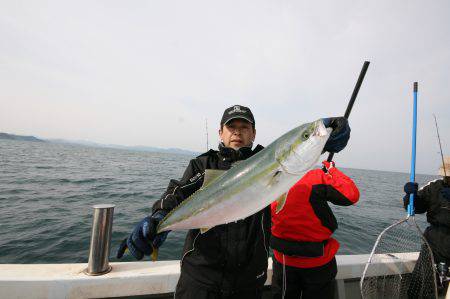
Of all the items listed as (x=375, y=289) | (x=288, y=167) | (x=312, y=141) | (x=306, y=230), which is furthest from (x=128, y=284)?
(x=375, y=289)

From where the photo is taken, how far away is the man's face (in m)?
3.31

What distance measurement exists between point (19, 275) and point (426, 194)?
276 inches

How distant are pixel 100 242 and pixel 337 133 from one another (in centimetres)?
345

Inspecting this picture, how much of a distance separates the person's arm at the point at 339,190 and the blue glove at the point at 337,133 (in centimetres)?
62

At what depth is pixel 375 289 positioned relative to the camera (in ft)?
14.3

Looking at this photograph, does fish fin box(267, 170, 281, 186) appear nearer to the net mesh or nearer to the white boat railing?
the white boat railing

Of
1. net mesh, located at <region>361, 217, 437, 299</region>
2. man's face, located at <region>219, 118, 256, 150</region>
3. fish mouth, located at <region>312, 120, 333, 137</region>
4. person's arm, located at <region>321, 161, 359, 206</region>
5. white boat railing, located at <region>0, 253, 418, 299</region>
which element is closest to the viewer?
fish mouth, located at <region>312, 120, 333, 137</region>

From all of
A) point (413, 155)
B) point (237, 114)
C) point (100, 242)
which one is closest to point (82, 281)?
point (100, 242)

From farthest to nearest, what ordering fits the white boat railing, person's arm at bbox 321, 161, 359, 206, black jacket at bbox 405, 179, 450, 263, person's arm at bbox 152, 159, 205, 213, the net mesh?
black jacket at bbox 405, 179, 450, 263
the net mesh
person's arm at bbox 321, 161, 359, 206
the white boat railing
person's arm at bbox 152, 159, 205, 213

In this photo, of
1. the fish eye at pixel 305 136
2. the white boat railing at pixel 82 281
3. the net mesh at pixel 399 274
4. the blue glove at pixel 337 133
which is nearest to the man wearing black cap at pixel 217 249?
the blue glove at pixel 337 133

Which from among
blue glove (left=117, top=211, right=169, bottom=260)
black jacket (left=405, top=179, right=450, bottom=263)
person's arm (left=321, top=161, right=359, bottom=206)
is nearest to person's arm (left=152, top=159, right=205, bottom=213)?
blue glove (left=117, top=211, right=169, bottom=260)

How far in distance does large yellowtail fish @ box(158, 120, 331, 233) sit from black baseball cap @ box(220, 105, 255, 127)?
0.88 metres

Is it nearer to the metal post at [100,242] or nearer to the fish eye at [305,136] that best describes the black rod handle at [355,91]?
the fish eye at [305,136]

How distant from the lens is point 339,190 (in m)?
3.23
